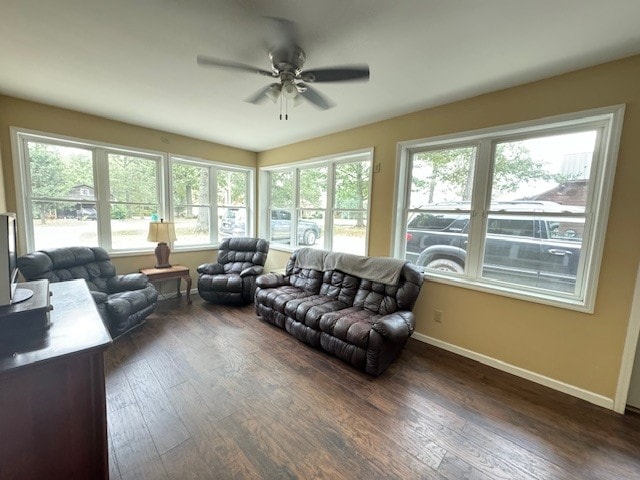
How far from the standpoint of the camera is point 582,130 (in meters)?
2.21

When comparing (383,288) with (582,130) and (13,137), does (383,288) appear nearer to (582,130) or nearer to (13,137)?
(582,130)

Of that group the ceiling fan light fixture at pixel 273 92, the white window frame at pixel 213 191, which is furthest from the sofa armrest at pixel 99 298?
the ceiling fan light fixture at pixel 273 92

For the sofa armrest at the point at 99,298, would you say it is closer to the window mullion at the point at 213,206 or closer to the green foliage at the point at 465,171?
the window mullion at the point at 213,206

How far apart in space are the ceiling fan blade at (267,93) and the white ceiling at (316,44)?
238 mm

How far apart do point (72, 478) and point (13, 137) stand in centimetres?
366

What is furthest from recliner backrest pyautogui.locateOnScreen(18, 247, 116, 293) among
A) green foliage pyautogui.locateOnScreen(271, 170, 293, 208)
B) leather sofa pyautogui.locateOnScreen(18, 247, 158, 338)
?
green foliage pyautogui.locateOnScreen(271, 170, 293, 208)

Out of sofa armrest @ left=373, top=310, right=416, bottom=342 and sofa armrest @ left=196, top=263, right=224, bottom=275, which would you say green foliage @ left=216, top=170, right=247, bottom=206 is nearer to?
sofa armrest @ left=196, top=263, right=224, bottom=275

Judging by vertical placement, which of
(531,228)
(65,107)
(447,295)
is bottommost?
(447,295)

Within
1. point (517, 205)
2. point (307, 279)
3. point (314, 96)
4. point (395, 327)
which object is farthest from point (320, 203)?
point (517, 205)

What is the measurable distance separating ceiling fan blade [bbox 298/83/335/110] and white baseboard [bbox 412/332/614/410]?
268cm

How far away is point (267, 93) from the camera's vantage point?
2.05 metres

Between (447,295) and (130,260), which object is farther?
(130,260)

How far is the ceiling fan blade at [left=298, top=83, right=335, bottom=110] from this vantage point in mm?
2008

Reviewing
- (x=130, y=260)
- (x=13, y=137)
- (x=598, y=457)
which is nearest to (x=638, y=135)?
(x=598, y=457)
